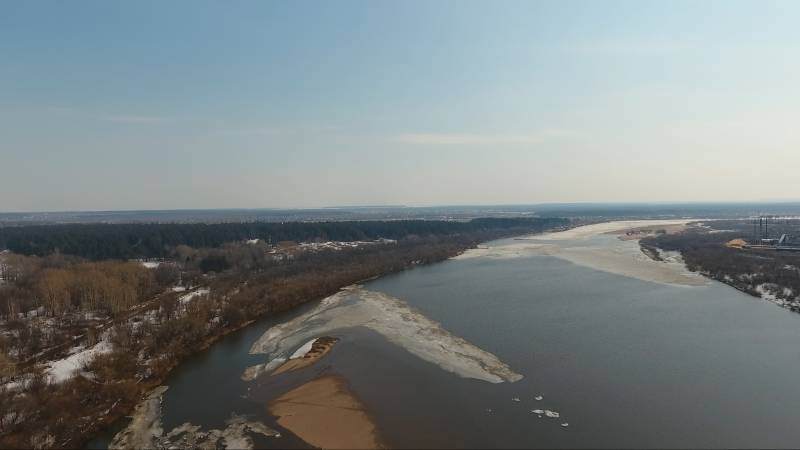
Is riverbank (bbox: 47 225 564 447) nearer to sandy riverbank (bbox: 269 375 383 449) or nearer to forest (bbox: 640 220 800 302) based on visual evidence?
sandy riverbank (bbox: 269 375 383 449)

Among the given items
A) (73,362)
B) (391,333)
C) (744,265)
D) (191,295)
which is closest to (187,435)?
(73,362)

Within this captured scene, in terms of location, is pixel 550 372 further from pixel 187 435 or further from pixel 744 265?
pixel 744 265

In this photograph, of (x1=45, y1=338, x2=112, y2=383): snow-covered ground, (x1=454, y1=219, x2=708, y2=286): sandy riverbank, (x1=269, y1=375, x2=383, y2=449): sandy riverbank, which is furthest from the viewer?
(x1=454, y1=219, x2=708, y2=286): sandy riverbank

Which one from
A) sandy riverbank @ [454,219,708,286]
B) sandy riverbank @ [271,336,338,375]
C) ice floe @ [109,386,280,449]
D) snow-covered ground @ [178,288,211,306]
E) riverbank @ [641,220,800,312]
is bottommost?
ice floe @ [109,386,280,449]

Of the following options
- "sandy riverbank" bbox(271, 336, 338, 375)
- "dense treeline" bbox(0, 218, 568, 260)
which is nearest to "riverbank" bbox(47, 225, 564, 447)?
"sandy riverbank" bbox(271, 336, 338, 375)

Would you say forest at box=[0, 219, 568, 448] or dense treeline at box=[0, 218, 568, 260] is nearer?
forest at box=[0, 219, 568, 448]

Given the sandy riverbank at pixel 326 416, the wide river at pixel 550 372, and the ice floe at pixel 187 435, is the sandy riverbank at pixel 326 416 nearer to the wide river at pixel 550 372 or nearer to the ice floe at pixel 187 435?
the wide river at pixel 550 372

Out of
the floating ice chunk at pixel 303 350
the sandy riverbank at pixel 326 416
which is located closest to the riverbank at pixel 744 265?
the sandy riverbank at pixel 326 416
